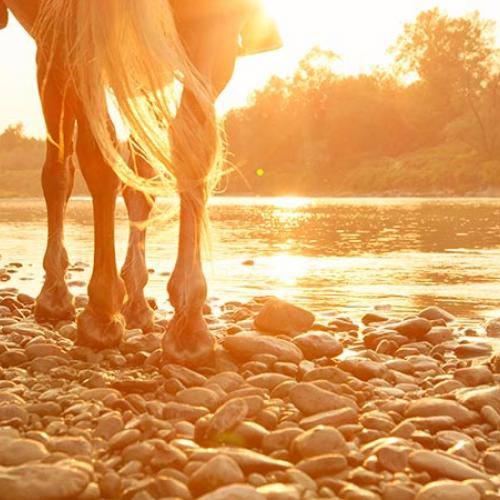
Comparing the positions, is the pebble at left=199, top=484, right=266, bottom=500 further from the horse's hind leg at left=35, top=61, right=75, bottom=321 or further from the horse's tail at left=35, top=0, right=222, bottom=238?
the horse's hind leg at left=35, top=61, right=75, bottom=321

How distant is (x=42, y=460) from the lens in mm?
2705

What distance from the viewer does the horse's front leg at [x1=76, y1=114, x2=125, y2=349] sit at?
14.3 feet

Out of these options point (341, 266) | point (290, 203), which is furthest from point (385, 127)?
point (341, 266)

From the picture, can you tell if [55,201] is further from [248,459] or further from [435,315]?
[248,459]

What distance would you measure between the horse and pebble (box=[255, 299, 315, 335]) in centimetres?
70

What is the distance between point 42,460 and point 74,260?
342 inches

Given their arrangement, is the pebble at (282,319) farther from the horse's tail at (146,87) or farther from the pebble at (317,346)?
the horse's tail at (146,87)

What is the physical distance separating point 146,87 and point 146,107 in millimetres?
96

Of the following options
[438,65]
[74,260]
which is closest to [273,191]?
[438,65]

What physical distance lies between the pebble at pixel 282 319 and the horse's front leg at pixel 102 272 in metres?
1.04

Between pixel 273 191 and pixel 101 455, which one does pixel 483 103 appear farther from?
pixel 101 455

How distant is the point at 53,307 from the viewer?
217 inches

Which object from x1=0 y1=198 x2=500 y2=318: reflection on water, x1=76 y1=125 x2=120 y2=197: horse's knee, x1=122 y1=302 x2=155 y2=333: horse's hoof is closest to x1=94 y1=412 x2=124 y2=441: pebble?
x1=0 y1=198 x2=500 y2=318: reflection on water

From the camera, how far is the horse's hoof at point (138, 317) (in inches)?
204
